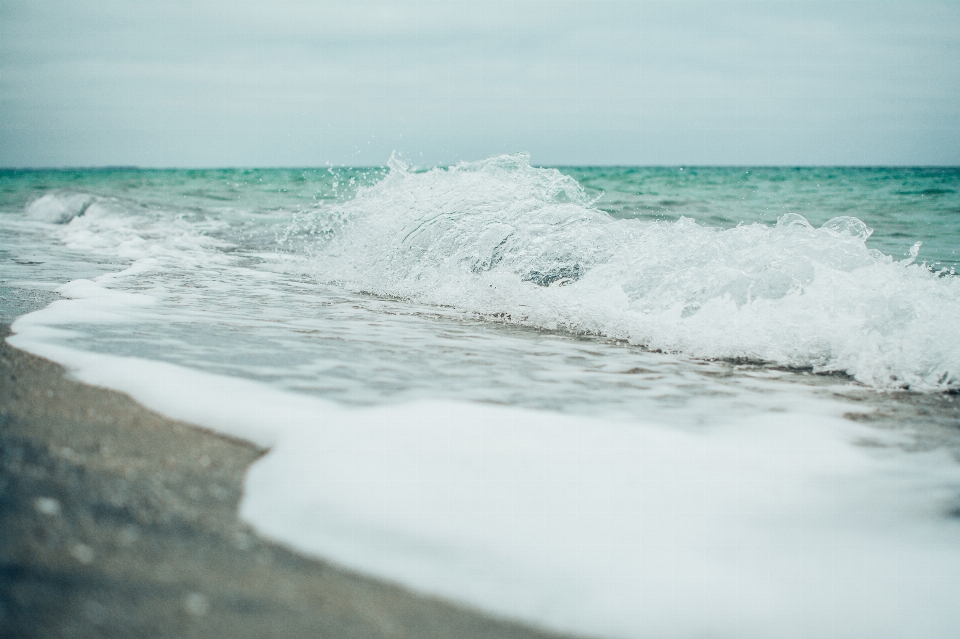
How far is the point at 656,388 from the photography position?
8.82 ft

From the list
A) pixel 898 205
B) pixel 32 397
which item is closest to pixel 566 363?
pixel 32 397

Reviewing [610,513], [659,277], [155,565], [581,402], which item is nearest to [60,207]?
[659,277]

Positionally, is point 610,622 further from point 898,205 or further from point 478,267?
point 898,205

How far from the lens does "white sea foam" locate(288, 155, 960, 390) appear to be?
3.26m

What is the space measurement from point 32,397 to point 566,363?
195 centimetres

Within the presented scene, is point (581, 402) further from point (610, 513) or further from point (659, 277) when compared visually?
point (659, 277)

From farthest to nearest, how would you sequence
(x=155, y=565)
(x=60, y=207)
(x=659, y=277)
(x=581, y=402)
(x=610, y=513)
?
(x=60, y=207), (x=659, y=277), (x=581, y=402), (x=610, y=513), (x=155, y=565)

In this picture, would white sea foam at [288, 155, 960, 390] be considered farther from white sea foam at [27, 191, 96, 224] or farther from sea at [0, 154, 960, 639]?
white sea foam at [27, 191, 96, 224]

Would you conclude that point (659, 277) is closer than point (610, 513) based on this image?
No

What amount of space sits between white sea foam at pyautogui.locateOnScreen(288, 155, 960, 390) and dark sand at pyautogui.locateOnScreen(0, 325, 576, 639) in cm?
243

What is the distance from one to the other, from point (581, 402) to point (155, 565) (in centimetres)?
151

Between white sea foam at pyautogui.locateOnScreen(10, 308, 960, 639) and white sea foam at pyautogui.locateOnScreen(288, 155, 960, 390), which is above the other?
white sea foam at pyautogui.locateOnScreen(288, 155, 960, 390)

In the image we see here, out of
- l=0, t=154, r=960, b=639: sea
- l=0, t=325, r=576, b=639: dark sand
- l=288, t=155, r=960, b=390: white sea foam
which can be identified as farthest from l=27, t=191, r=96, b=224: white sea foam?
l=0, t=325, r=576, b=639: dark sand

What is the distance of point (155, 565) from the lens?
121 cm
